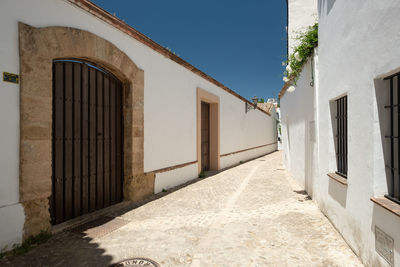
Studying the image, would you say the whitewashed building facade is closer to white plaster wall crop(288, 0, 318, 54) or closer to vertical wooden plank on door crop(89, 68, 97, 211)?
vertical wooden plank on door crop(89, 68, 97, 211)

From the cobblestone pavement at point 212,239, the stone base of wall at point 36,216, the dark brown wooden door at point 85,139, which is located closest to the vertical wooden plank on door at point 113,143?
the dark brown wooden door at point 85,139

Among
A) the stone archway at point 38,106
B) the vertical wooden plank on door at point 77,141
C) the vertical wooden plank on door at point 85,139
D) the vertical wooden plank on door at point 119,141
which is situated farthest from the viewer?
the vertical wooden plank on door at point 119,141

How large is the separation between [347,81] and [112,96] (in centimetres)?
404

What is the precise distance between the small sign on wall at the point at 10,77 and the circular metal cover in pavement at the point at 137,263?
8.26ft

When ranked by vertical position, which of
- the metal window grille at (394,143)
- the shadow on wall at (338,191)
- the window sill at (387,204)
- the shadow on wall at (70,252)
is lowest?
the shadow on wall at (70,252)

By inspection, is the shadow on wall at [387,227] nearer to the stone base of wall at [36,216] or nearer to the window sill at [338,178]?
the window sill at [338,178]

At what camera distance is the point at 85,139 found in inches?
161

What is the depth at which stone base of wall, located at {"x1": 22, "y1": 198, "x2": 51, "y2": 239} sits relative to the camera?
2967mm

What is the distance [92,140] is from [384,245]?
433 centimetres

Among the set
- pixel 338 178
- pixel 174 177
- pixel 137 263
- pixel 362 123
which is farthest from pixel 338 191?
pixel 174 177

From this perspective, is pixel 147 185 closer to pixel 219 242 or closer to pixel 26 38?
pixel 219 242

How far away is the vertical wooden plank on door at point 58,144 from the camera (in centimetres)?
357

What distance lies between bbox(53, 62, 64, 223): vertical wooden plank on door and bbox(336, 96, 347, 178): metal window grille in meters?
4.36

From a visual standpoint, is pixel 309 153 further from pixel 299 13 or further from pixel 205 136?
pixel 299 13
